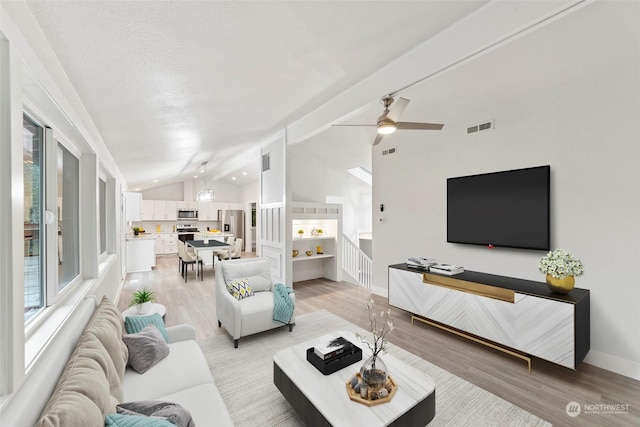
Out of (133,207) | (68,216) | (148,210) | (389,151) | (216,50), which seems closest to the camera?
(216,50)

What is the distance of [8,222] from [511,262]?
4278 millimetres

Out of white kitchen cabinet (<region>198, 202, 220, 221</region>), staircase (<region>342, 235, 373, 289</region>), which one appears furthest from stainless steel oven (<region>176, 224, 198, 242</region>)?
staircase (<region>342, 235, 373, 289</region>)

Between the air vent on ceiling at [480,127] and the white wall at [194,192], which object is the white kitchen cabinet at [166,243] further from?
the air vent on ceiling at [480,127]

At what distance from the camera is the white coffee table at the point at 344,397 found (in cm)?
155

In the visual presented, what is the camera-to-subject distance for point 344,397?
5.56 feet

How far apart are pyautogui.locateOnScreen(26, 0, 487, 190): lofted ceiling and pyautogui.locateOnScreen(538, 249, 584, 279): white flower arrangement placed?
7.68ft

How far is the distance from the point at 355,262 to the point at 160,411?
516 cm

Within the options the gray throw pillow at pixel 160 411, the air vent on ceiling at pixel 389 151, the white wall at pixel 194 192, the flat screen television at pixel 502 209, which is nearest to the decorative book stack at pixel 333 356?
the gray throw pillow at pixel 160 411

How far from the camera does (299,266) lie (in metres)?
6.05

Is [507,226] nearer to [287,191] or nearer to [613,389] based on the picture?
[613,389]

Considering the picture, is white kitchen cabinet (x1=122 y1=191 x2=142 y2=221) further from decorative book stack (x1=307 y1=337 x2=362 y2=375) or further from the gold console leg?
the gold console leg

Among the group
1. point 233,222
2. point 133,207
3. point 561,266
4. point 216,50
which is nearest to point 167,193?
point 233,222

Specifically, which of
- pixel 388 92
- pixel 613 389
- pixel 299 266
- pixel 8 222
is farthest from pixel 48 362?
pixel 299 266

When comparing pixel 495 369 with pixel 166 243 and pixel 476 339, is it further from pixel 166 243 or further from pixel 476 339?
pixel 166 243
